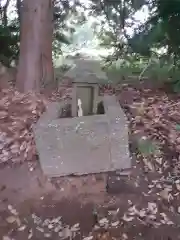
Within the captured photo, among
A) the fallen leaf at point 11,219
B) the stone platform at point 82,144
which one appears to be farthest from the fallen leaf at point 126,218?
the fallen leaf at point 11,219

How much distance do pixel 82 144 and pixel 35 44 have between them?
1.92 metres

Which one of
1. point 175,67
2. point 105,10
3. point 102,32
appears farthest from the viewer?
point 102,32

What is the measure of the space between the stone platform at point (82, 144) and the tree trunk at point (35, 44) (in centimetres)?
146

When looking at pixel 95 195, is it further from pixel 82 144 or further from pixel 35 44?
pixel 35 44

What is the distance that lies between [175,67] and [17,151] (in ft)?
8.86

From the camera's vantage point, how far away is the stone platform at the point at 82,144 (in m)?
2.96

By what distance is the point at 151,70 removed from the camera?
5.59 metres

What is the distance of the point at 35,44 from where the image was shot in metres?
4.44

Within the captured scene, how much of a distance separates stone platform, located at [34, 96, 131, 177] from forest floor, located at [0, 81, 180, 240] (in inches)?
4.1

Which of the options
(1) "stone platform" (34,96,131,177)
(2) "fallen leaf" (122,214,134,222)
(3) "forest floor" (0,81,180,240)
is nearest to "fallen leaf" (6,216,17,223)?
(3) "forest floor" (0,81,180,240)

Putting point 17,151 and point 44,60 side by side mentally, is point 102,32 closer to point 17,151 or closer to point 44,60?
point 44,60

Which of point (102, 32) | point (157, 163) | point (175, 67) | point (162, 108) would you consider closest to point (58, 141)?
point (157, 163)

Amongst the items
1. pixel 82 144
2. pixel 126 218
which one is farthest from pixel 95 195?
pixel 82 144

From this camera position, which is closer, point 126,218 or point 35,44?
point 126,218
